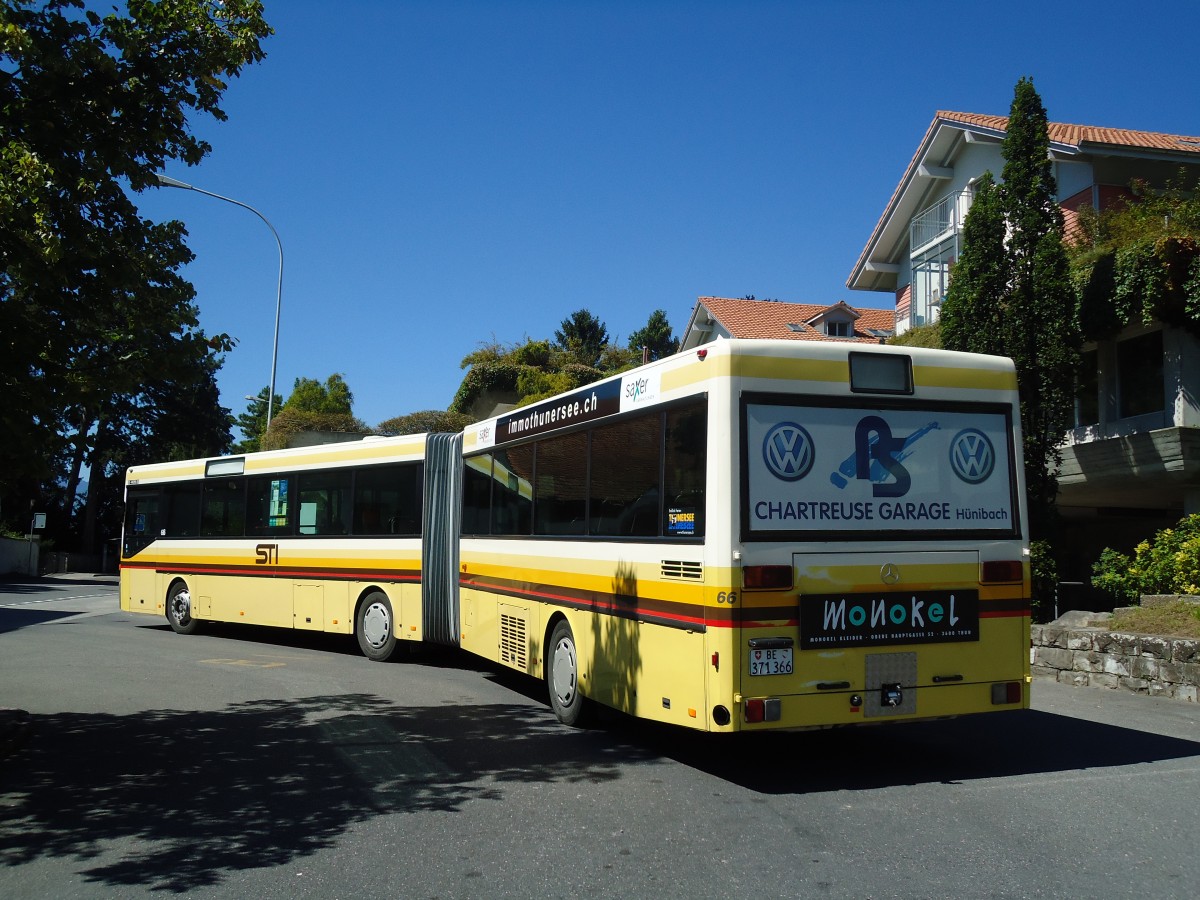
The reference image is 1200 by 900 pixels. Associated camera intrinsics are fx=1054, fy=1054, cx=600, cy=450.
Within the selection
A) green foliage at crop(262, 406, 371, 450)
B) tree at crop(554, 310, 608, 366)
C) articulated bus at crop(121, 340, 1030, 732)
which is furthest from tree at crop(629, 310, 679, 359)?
articulated bus at crop(121, 340, 1030, 732)

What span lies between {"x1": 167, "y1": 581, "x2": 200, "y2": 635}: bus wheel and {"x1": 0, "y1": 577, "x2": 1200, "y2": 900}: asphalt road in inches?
275

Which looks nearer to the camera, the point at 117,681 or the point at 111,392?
the point at 111,392

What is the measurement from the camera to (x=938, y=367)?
767cm

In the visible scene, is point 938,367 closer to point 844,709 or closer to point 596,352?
point 844,709

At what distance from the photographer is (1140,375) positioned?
60.3 ft

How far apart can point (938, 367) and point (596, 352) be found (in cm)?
7402

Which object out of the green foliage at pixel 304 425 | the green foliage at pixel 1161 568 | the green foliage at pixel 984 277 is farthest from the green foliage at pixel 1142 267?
the green foliage at pixel 304 425

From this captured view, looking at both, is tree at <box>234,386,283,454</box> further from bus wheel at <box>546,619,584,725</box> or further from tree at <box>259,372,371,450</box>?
bus wheel at <box>546,619,584,725</box>

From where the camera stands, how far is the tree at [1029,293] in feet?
52.7

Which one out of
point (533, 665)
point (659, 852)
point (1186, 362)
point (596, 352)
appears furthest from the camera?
point (596, 352)

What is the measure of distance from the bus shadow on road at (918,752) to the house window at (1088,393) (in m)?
11.3

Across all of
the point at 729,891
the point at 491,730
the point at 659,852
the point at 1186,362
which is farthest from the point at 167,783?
the point at 1186,362

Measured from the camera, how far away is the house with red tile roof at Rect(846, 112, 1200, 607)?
56.6 ft

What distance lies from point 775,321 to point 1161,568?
32679 mm
